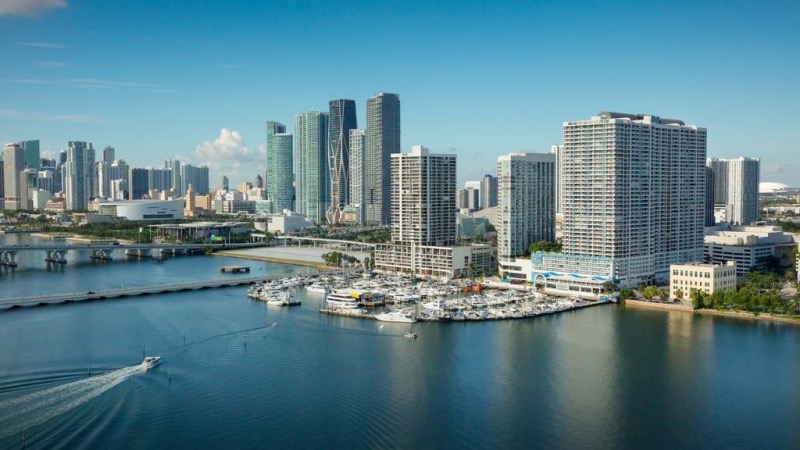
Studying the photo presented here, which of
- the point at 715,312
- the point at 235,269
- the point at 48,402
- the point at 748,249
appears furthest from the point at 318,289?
the point at 748,249

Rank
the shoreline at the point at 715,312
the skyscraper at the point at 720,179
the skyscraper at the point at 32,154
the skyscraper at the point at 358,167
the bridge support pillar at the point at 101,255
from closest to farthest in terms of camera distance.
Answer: the shoreline at the point at 715,312 → the bridge support pillar at the point at 101,255 → the skyscraper at the point at 720,179 → the skyscraper at the point at 358,167 → the skyscraper at the point at 32,154

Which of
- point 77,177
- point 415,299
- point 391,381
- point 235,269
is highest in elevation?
point 77,177

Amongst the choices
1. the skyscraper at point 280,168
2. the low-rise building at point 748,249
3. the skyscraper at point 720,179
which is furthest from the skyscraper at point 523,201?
the skyscraper at point 280,168

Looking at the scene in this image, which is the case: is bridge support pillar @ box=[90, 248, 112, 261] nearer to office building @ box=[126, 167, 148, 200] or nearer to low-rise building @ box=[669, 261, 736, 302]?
low-rise building @ box=[669, 261, 736, 302]

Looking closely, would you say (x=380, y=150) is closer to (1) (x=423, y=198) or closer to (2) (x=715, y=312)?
(1) (x=423, y=198)

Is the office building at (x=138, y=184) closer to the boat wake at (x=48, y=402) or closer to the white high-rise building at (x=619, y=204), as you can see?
the white high-rise building at (x=619, y=204)

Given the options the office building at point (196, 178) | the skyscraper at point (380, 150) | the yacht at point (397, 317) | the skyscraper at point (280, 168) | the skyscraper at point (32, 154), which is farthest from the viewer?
the office building at point (196, 178)
